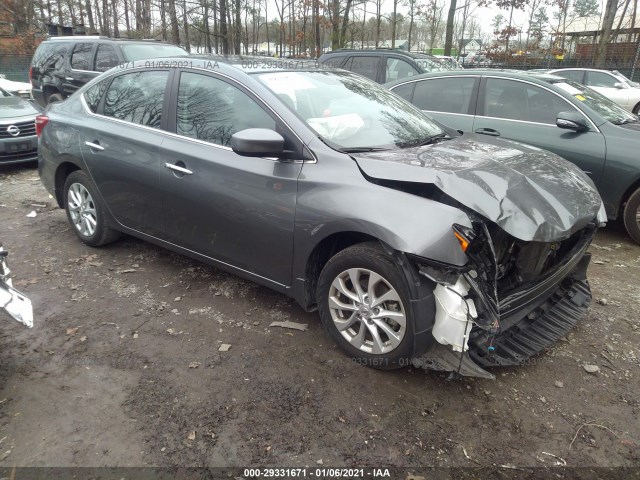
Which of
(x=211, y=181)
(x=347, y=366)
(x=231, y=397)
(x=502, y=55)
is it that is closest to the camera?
(x=231, y=397)

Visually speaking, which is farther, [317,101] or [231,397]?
[317,101]

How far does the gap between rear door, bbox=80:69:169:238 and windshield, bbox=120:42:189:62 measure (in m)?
5.20

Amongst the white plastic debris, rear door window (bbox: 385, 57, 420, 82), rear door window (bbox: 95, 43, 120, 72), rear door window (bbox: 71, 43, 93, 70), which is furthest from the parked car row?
rear door window (bbox: 71, 43, 93, 70)

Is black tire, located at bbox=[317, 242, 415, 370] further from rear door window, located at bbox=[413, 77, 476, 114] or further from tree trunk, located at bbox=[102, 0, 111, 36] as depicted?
tree trunk, located at bbox=[102, 0, 111, 36]

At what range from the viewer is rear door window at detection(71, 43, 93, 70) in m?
9.44

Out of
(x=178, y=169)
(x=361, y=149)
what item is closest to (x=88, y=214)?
(x=178, y=169)

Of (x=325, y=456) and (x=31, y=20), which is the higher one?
(x=31, y=20)

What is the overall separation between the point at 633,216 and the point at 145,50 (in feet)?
29.0

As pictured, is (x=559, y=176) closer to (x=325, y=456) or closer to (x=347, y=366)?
(x=347, y=366)

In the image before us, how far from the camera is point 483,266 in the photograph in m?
2.51

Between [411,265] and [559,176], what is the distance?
1.33 meters

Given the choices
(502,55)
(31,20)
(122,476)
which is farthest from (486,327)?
(31,20)

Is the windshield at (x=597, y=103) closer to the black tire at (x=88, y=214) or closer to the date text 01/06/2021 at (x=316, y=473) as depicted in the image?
the date text 01/06/2021 at (x=316, y=473)

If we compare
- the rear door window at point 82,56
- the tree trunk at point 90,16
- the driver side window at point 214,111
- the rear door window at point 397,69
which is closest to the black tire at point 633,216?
the driver side window at point 214,111
